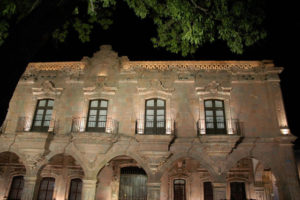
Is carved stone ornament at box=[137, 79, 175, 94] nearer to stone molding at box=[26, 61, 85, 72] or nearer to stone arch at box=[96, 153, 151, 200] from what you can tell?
stone molding at box=[26, 61, 85, 72]

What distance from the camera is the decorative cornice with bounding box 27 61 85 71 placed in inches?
659

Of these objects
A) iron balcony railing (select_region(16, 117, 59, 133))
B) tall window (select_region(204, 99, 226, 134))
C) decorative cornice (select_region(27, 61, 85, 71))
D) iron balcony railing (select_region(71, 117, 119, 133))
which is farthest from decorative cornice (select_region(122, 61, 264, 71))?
iron balcony railing (select_region(16, 117, 59, 133))

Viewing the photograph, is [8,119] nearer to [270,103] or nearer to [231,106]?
[231,106]

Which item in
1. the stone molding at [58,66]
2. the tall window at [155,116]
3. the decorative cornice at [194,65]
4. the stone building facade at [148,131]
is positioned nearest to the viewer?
the stone building facade at [148,131]

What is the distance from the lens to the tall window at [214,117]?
14727mm

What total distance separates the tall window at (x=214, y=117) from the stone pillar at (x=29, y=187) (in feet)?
35.6

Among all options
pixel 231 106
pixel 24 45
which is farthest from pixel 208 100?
A: pixel 24 45

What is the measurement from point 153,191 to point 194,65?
27.6 feet

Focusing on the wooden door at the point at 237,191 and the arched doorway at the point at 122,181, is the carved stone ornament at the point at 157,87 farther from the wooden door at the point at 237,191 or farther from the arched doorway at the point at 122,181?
the wooden door at the point at 237,191

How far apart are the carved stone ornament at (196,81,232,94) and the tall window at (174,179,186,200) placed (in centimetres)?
660

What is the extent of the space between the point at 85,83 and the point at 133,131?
474 centimetres

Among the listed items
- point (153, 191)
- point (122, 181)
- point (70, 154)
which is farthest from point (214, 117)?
point (70, 154)

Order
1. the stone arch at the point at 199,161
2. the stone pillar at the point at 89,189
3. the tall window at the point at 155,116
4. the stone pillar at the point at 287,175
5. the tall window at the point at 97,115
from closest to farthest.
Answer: the stone pillar at the point at 287,175 → the stone pillar at the point at 89,189 → the stone arch at the point at 199,161 → the tall window at the point at 155,116 → the tall window at the point at 97,115

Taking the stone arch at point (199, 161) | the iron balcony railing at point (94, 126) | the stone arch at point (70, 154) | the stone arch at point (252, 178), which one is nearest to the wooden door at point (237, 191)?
the stone arch at point (252, 178)
